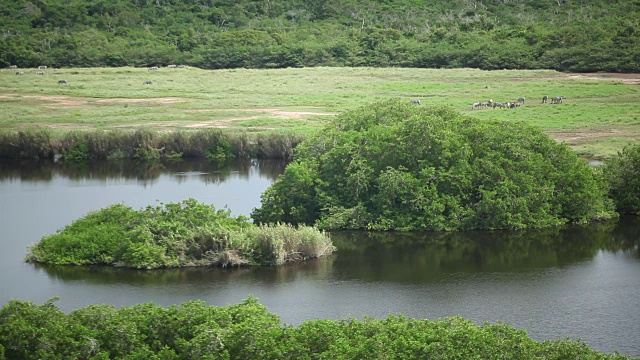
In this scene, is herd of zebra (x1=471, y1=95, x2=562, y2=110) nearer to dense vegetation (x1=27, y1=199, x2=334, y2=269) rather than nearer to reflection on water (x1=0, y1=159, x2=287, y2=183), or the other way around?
reflection on water (x1=0, y1=159, x2=287, y2=183)

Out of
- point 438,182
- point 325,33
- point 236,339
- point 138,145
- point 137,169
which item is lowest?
point 137,169

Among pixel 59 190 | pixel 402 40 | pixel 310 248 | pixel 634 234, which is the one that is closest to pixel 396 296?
pixel 310 248

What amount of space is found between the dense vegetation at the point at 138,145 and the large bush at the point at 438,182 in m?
16.7

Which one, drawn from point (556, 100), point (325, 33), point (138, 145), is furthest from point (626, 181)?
point (325, 33)

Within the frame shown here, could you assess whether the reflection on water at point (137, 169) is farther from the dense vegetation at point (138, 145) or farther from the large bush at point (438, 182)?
the large bush at point (438, 182)

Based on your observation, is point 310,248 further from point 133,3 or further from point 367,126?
point 133,3

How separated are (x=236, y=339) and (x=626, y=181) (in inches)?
863

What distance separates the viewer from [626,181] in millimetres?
36438

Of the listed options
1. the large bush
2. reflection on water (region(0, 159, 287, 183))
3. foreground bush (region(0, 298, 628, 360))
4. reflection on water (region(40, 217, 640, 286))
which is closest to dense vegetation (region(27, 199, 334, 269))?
reflection on water (region(40, 217, 640, 286))

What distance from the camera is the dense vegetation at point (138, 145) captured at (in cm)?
5244

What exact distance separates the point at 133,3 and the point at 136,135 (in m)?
67.8

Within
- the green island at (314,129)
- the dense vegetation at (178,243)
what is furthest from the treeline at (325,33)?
the dense vegetation at (178,243)

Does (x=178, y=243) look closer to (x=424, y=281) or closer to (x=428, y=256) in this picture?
(x=424, y=281)

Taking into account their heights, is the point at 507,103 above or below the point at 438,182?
above
